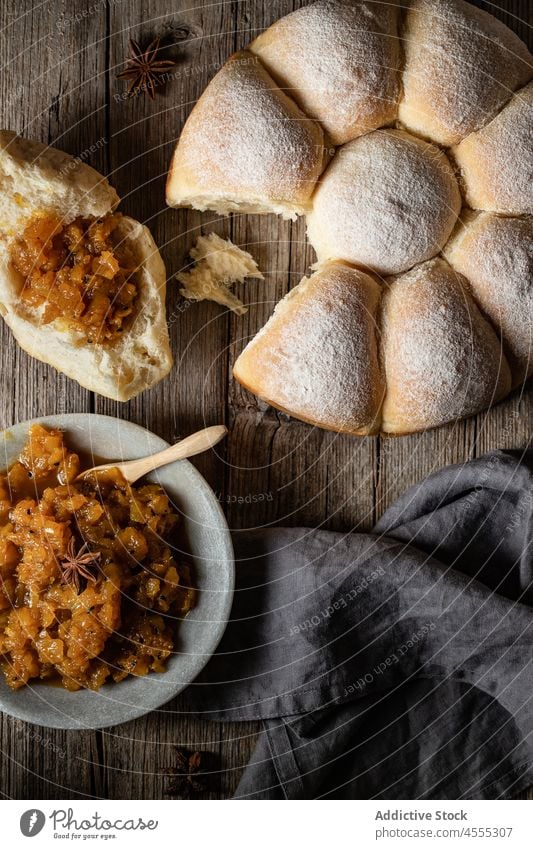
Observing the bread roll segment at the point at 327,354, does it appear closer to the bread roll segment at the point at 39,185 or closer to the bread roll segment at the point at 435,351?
the bread roll segment at the point at 435,351

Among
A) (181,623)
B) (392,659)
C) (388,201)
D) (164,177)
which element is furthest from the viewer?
(164,177)

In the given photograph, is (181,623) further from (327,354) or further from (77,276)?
(77,276)

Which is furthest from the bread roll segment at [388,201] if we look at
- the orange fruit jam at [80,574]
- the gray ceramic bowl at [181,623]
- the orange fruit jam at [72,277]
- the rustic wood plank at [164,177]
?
A: the orange fruit jam at [80,574]

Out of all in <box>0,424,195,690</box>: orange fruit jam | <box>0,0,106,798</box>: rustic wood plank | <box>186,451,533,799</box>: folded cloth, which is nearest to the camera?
<box>0,424,195,690</box>: orange fruit jam

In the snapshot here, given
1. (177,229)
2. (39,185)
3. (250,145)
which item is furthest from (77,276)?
(250,145)

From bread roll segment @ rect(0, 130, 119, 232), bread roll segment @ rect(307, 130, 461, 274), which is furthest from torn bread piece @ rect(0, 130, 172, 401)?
bread roll segment @ rect(307, 130, 461, 274)

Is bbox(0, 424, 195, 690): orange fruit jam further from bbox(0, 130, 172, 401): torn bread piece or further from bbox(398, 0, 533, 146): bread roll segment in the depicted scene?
bbox(398, 0, 533, 146): bread roll segment

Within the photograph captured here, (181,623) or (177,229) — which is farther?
(177,229)
